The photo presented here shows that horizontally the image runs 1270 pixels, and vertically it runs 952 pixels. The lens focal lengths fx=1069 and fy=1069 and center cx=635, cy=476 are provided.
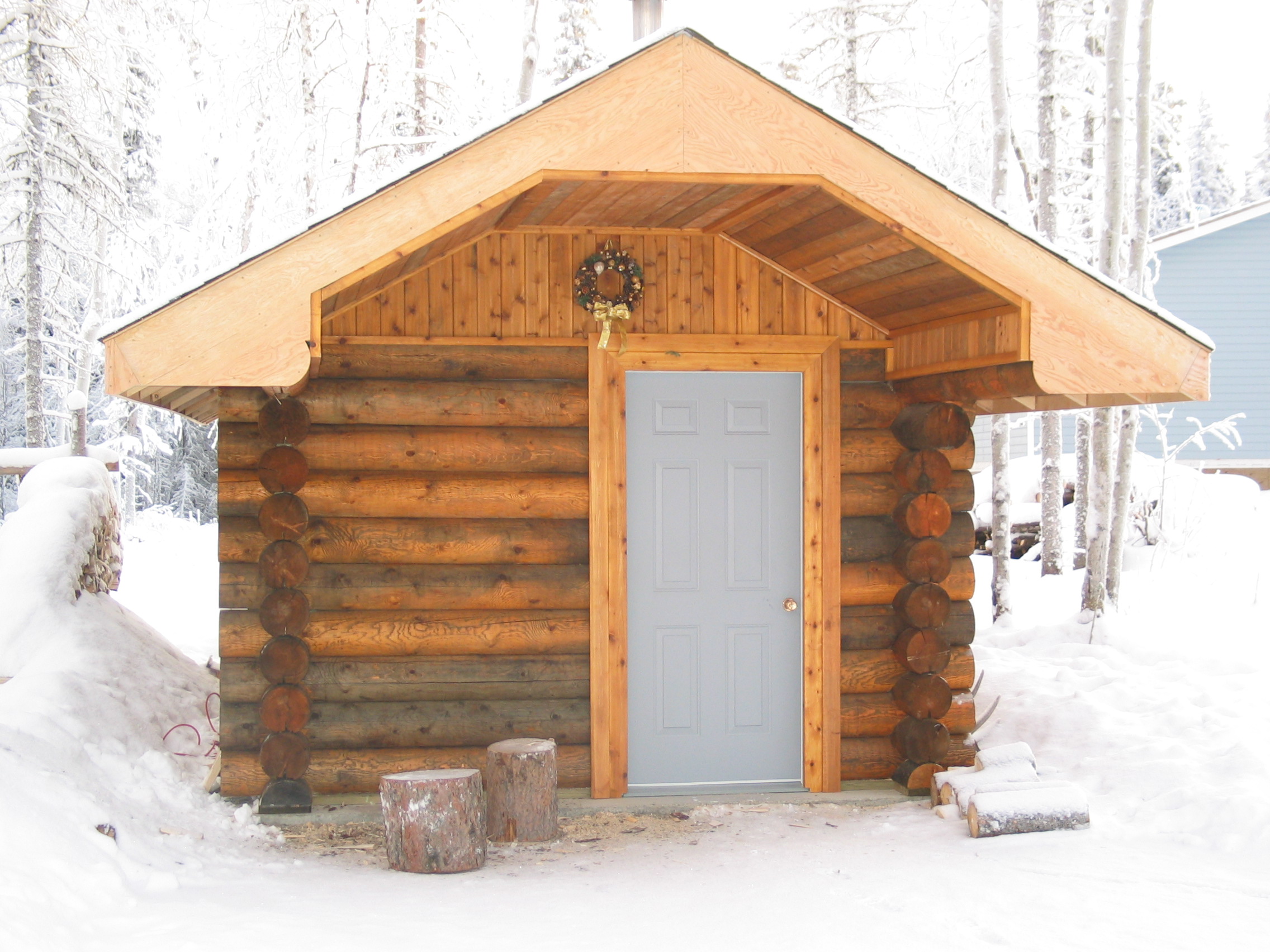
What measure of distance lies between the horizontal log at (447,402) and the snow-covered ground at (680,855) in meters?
2.27

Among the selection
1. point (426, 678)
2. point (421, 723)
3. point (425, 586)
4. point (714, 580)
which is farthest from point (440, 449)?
point (714, 580)

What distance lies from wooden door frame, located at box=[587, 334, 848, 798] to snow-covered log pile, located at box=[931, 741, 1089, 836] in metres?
0.81

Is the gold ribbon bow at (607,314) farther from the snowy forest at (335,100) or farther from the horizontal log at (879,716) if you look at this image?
the snowy forest at (335,100)

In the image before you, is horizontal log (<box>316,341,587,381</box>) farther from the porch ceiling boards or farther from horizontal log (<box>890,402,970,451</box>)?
horizontal log (<box>890,402,970,451</box>)

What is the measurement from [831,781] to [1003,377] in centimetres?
262

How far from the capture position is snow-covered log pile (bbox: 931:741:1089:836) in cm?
A: 536

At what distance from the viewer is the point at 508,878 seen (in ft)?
16.0

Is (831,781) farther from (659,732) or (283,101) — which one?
(283,101)

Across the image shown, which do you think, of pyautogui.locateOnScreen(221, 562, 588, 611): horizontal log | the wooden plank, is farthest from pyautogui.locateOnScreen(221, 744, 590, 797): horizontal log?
pyautogui.locateOnScreen(221, 562, 588, 611): horizontal log

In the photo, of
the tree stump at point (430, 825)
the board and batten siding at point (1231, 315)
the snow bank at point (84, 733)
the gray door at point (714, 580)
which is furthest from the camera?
the board and batten siding at point (1231, 315)

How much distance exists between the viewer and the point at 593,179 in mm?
4688

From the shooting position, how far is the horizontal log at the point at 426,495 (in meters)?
6.06

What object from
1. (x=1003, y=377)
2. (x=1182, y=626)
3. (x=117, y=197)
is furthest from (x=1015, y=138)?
(x=117, y=197)

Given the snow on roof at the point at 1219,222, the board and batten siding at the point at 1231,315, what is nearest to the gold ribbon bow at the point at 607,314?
the snow on roof at the point at 1219,222
